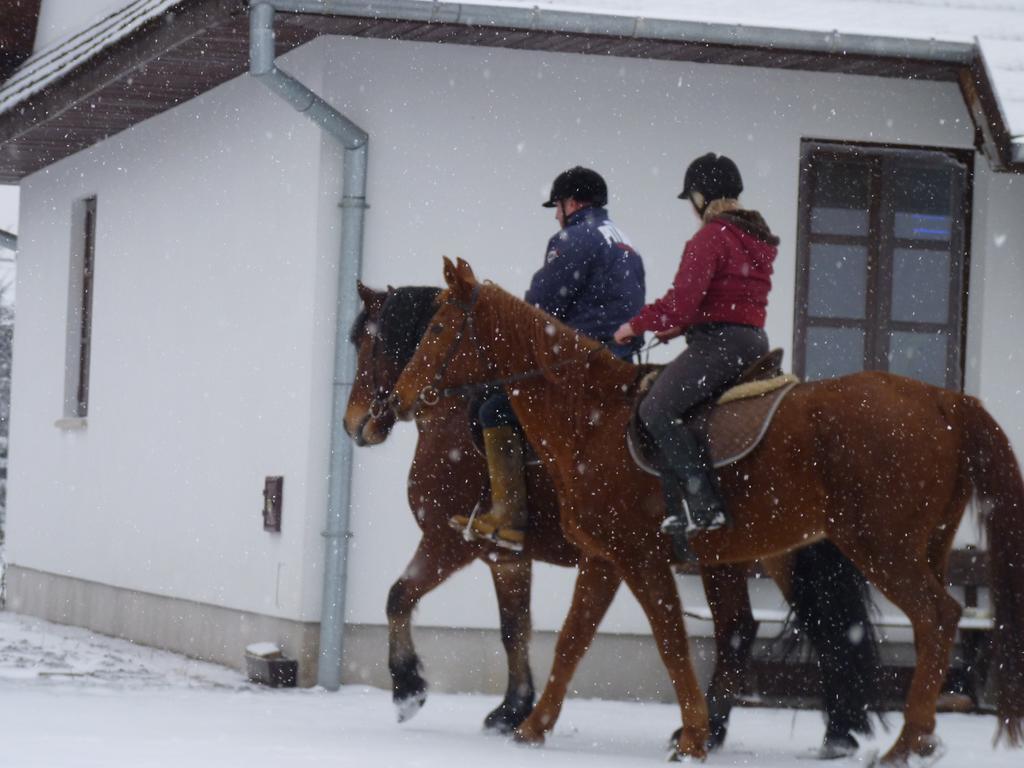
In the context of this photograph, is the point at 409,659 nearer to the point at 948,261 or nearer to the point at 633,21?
the point at 633,21

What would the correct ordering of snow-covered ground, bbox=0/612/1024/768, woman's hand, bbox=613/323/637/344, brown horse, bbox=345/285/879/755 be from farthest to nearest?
brown horse, bbox=345/285/879/755 < woman's hand, bbox=613/323/637/344 < snow-covered ground, bbox=0/612/1024/768

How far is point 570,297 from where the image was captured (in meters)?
8.60

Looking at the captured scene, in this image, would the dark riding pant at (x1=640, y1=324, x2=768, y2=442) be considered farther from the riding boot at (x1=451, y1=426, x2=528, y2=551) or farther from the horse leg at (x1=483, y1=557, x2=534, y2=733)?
the horse leg at (x1=483, y1=557, x2=534, y2=733)

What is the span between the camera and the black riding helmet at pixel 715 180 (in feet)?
26.3

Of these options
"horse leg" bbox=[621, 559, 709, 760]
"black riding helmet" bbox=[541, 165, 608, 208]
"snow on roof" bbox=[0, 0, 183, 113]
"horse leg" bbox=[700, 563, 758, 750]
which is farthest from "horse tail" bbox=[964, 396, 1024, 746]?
"snow on roof" bbox=[0, 0, 183, 113]

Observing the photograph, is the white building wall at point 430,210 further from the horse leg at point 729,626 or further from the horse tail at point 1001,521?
the horse tail at point 1001,521

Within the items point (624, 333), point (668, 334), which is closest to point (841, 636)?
→ point (668, 334)

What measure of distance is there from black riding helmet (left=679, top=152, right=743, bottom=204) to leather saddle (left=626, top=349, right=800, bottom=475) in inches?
28.4

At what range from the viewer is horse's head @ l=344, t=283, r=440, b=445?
27.6ft

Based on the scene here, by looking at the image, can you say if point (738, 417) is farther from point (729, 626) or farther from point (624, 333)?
point (729, 626)

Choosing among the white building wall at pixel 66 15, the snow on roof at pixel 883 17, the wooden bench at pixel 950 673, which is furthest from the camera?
the white building wall at pixel 66 15

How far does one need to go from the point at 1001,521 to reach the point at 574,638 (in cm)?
187

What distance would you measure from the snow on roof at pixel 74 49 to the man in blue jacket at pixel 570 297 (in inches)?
124

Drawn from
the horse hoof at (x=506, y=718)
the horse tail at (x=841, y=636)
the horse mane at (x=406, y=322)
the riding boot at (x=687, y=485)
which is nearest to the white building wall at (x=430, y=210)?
the horse hoof at (x=506, y=718)
